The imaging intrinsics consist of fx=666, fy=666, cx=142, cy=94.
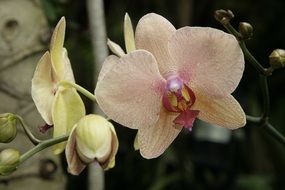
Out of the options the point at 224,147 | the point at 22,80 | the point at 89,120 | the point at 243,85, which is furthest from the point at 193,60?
the point at 243,85

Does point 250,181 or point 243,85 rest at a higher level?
point 243,85

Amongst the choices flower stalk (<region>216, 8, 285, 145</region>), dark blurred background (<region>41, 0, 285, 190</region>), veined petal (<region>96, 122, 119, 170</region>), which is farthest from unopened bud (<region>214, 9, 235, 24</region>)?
dark blurred background (<region>41, 0, 285, 190</region>)

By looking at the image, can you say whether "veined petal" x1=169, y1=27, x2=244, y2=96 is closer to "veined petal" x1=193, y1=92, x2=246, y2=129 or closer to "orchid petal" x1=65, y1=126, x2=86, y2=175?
"veined petal" x1=193, y1=92, x2=246, y2=129

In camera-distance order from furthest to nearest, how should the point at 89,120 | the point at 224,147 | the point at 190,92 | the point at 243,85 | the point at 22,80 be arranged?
the point at 243,85 → the point at 224,147 → the point at 22,80 → the point at 190,92 → the point at 89,120

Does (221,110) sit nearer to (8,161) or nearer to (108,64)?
(108,64)

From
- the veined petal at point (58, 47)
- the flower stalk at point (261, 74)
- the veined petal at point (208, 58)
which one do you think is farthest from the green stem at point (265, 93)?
the veined petal at point (58, 47)

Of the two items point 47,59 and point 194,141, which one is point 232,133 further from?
point 47,59

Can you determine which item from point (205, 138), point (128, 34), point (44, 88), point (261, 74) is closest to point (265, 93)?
point (261, 74)
